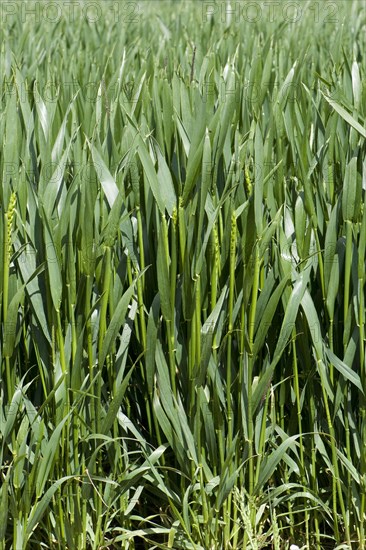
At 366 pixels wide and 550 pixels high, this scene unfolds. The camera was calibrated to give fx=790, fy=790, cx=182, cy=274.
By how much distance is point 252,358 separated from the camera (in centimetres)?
132

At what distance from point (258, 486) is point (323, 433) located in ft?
0.48

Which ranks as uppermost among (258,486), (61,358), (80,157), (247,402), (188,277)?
(80,157)

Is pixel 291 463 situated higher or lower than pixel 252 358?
lower

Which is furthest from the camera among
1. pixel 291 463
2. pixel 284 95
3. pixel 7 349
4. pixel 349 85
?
pixel 349 85

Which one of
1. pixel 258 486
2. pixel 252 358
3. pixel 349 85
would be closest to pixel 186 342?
pixel 252 358

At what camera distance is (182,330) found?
4.63 ft

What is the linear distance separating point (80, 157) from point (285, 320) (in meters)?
0.47

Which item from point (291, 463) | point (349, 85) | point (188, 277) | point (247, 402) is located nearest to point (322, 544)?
point (291, 463)

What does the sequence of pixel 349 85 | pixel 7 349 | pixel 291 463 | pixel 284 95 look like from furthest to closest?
pixel 349 85
pixel 284 95
pixel 291 463
pixel 7 349

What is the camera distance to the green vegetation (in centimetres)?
130

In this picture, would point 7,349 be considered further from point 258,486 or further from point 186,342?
point 258,486

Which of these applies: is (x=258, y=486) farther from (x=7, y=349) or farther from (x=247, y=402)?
(x=7, y=349)

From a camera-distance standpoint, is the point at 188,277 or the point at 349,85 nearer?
the point at 188,277

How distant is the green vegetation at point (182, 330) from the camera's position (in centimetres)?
130
